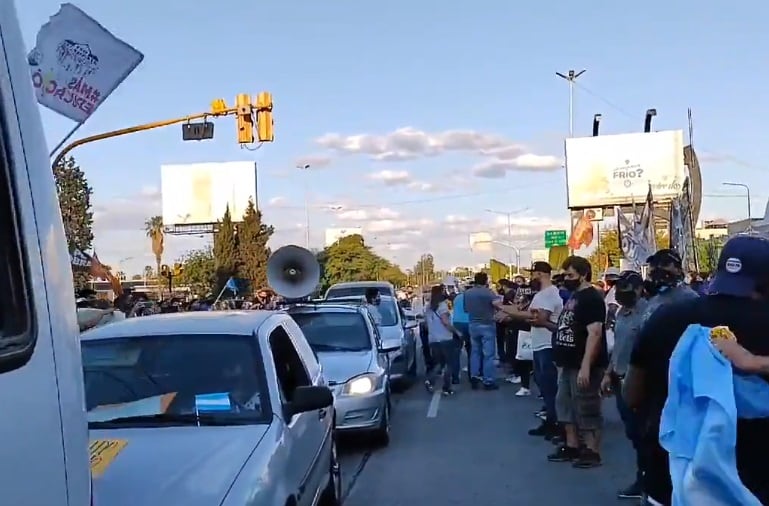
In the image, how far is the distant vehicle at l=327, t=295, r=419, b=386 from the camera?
1548 cm

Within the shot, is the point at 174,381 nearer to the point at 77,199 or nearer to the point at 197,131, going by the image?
the point at 197,131

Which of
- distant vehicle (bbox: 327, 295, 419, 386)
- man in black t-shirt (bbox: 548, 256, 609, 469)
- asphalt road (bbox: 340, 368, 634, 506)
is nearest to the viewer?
asphalt road (bbox: 340, 368, 634, 506)

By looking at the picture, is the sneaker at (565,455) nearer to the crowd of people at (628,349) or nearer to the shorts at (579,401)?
the crowd of people at (628,349)

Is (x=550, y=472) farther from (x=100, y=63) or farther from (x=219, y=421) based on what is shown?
(x=100, y=63)

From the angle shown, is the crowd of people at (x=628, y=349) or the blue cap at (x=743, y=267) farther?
the blue cap at (x=743, y=267)

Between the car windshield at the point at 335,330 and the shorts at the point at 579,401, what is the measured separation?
9.38ft

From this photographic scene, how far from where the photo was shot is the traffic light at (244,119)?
16.9m

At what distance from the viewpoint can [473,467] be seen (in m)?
9.28

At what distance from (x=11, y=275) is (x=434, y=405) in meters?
12.5

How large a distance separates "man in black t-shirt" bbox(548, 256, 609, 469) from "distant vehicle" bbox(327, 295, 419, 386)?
560 centimetres

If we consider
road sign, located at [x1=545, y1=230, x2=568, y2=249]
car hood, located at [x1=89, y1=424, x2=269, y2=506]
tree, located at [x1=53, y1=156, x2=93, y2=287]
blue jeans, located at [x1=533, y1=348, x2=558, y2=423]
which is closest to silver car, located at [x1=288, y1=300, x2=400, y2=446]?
blue jeans, located at [x1=533, y1=348, x2=558, y2=423]

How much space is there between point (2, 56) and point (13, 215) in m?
0.33

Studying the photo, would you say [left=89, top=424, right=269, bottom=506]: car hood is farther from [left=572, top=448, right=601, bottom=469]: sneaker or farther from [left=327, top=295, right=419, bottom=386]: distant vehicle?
[left=327, top=295, right=419, bottom=386]: distant vehicle

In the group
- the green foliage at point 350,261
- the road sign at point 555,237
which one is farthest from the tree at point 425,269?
the road sign at point 555,237
